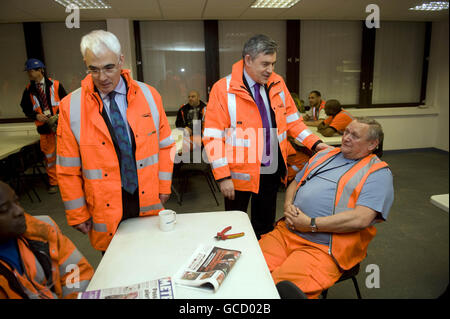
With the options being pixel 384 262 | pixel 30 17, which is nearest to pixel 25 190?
pixel 30 17

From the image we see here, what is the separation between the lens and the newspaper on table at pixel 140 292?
38.5 inches

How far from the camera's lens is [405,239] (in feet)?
8.87

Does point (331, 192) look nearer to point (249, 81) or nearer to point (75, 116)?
point (249, 81)

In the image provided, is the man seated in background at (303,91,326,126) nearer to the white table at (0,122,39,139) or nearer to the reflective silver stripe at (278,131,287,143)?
the reflective silver stripe at (278,131,287,143)

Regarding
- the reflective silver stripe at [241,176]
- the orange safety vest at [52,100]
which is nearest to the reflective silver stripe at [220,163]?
the reflective silver stripe at [241,176]

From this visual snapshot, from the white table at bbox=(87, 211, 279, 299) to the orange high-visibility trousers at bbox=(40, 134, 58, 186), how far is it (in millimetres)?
3460

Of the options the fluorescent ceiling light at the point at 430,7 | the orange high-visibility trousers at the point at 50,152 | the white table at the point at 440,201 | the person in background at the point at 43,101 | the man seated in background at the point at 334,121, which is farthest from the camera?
the fluorescent ceiling light at the point at 430,7

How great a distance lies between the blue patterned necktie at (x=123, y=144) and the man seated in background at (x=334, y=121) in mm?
2818

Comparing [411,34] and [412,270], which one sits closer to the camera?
[412,270]

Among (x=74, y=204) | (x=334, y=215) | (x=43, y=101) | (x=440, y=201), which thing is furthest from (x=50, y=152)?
(x=440, y=201)

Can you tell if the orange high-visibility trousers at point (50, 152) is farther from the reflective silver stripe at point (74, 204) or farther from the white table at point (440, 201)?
the white table at point (440, 201)

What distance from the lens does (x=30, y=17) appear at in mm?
4859
